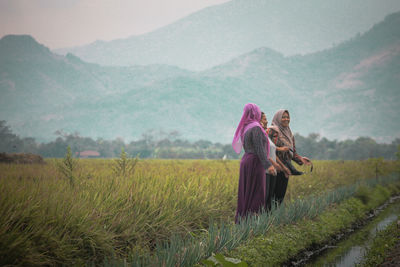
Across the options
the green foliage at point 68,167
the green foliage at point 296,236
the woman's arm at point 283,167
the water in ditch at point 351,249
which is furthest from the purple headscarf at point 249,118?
the green foliage at point 68,167

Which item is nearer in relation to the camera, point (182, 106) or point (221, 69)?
point (182, 106)

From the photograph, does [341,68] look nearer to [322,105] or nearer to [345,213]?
[322,105]

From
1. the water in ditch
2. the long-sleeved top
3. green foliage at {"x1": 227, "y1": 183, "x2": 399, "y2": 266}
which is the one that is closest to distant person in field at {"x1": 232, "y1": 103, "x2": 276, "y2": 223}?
the long-sleeved top

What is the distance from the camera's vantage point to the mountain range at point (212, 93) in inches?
5581

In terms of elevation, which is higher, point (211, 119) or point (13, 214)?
point (211, 119)

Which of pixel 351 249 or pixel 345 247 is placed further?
pixel 345 247

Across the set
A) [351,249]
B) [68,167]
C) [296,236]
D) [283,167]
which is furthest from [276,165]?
[68,167]

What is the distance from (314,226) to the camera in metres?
6.59

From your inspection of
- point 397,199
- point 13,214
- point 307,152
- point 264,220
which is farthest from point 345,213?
point 307,152

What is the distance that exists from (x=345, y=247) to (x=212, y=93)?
159m

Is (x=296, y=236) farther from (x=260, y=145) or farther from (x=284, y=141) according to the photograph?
(x=260, y=145)

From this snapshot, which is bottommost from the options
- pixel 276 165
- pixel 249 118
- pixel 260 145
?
pixel 276 165

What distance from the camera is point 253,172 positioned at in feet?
17.6

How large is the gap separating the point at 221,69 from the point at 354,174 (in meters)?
161
